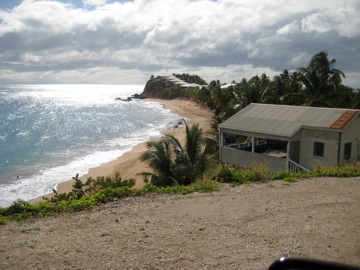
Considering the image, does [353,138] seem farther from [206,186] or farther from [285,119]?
[206,186]

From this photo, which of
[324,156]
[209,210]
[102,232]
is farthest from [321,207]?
[324,156]

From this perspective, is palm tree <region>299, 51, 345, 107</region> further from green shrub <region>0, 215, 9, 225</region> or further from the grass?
green shrub <region>0, 215, 9, 225</region>

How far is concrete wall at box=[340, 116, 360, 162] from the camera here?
16.9 meters

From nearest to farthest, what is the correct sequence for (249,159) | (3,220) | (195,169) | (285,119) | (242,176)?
(3,220)
(242,176)
(195,169)
(285,119)
(249,159)

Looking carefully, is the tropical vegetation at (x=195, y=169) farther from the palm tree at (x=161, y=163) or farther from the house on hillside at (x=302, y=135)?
the house on hillside at (x=302, y=135)

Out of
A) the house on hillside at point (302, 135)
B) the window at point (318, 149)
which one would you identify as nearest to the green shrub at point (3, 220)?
the house on hillside at point (302, 135)

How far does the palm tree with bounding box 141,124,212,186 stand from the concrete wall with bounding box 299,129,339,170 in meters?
4.45

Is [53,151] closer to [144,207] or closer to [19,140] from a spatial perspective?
[19,140]

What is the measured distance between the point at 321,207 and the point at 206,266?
3909 mm

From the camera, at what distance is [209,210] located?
862cm

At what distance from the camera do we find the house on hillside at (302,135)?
17.0 m

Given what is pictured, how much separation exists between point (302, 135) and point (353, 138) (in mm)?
2258

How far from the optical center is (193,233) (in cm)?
729

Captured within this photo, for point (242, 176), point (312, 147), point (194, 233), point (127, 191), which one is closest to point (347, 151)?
point (312, 147)
